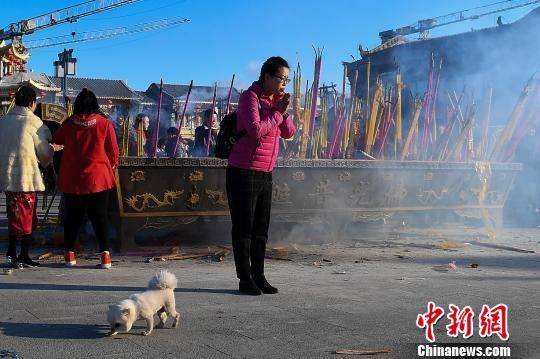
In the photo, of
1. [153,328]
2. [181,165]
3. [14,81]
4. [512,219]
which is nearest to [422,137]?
[512,219]

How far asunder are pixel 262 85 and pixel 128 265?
203cm

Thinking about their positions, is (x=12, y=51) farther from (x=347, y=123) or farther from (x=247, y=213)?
(x=247, y=213)

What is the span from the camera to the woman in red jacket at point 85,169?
17.1ft

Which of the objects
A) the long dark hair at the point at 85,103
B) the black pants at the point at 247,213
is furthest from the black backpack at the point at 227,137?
the long dark hair at the point at 85,103

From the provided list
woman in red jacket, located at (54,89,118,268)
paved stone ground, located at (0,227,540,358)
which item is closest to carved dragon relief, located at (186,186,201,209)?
paved stone ground, located at (0,227,540,358)

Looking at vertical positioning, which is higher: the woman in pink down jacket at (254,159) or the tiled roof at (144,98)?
the tiled roof at (144,98)

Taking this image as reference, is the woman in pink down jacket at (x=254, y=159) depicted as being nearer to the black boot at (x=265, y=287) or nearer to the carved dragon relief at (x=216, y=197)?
the black boot at (x=265, y=287)

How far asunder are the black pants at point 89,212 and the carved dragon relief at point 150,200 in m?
0.78

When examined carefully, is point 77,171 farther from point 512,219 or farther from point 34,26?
point 34,26

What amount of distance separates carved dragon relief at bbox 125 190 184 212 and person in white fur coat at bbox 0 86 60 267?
3.17 ft

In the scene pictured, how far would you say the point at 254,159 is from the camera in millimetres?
4332

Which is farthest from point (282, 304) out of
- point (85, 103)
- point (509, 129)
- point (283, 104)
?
point (509, 129)

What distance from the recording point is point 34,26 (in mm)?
41844

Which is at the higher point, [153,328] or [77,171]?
[77,171]
